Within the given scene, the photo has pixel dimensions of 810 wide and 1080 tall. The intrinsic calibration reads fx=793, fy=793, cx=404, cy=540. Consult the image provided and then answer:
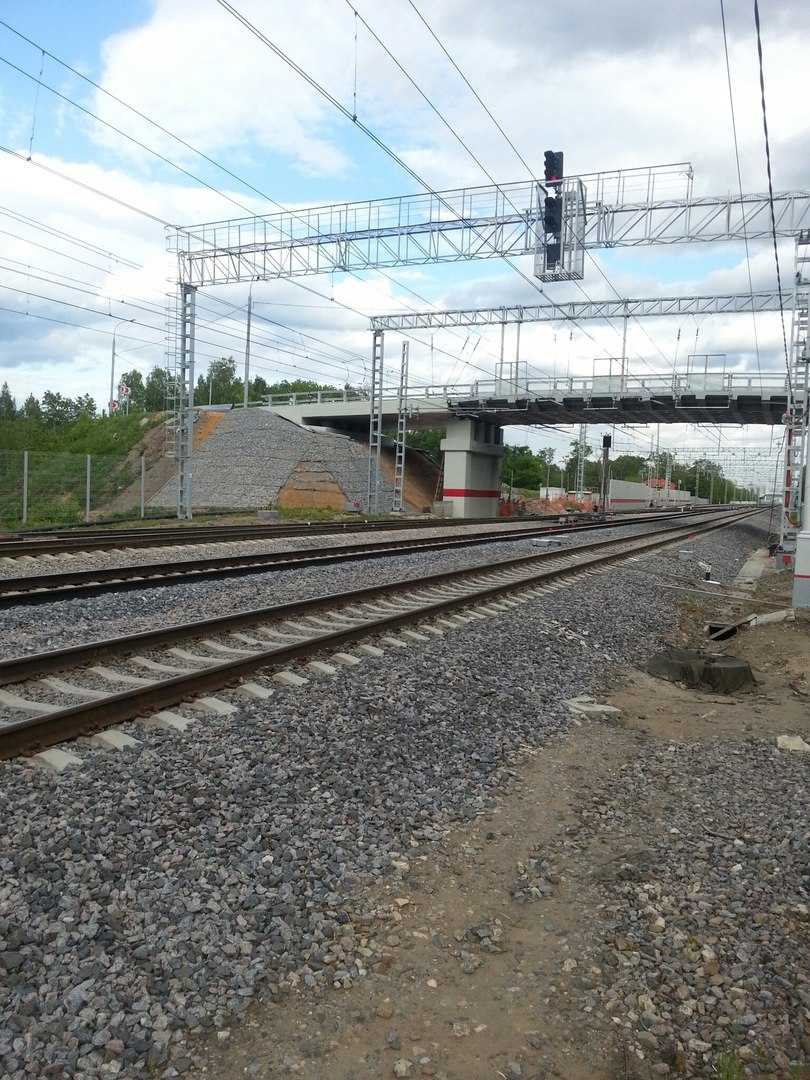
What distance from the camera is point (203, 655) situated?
7.38m

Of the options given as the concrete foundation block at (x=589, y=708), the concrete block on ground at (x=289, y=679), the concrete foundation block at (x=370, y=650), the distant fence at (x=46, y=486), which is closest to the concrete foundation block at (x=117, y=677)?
the concrete block on ground at (x=289, y=679)

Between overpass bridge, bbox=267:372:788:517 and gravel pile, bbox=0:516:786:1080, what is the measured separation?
3429 centimetres

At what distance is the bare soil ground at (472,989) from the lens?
2801 millimetres

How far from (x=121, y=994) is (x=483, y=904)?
1702 millimetres

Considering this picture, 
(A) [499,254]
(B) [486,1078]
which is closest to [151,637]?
(B) [486,1078]

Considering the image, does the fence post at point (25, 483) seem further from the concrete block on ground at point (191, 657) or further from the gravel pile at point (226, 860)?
the gravel pile at point (226, 860)

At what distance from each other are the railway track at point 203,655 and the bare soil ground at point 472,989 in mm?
2273

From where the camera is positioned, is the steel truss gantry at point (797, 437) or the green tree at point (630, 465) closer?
the steel truss gantry at point (797, 437)

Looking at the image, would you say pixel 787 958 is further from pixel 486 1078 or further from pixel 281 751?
pixel 281 751

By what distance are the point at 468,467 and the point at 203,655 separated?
4260cm

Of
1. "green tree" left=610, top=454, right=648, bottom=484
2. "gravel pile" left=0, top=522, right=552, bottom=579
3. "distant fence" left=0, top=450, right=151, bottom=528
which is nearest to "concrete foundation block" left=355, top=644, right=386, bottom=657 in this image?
"gravel pile" left=0, top=522, right=552, bottom=579

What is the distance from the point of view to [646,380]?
132ft

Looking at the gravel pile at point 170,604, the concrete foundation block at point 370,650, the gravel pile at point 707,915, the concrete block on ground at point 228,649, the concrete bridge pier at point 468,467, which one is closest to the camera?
the gravel pile at point 707,915

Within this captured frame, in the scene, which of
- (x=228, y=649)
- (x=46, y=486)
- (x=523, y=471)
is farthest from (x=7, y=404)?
(x=228, y=649)
